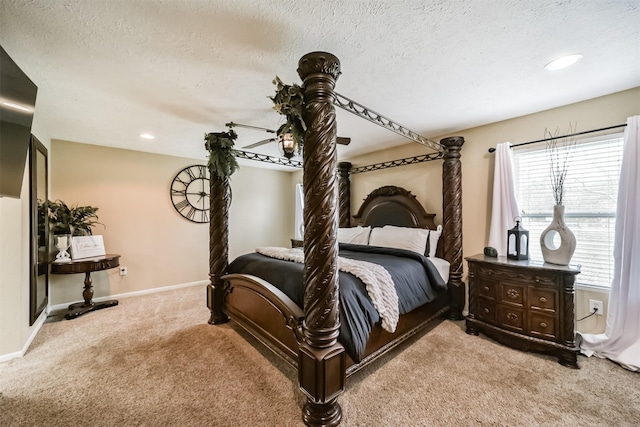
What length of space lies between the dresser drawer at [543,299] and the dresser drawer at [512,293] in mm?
65

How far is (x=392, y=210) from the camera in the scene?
3783mm

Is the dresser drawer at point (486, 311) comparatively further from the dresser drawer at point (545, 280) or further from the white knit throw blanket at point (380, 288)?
the white knit throw blanket at point (380, 288)

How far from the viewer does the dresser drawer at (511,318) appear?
2.30 m

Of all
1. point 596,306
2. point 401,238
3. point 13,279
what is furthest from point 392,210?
point 13,279

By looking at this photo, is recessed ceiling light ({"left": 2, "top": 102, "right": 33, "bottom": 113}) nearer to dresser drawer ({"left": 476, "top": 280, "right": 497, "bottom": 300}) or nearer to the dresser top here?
the dresser top

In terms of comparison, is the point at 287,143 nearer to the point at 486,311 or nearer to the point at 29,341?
the point at 486,311

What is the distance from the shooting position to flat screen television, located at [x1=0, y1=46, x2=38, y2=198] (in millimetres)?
1402

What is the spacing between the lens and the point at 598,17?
1.40 metres

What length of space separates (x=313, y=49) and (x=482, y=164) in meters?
2.52

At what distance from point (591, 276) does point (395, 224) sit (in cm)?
203

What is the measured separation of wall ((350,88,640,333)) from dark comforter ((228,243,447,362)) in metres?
1.03

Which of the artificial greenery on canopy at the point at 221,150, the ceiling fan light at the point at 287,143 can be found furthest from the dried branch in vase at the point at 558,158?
the artificial greenery on canopy at the point at 221,150

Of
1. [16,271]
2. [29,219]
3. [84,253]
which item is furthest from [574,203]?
[84,253]

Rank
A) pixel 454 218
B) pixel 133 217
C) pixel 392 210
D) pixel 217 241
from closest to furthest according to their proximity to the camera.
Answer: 1. pixel 217 241
2. pixel 454 218
3. pixel 392 210
4. pixel 133 217
